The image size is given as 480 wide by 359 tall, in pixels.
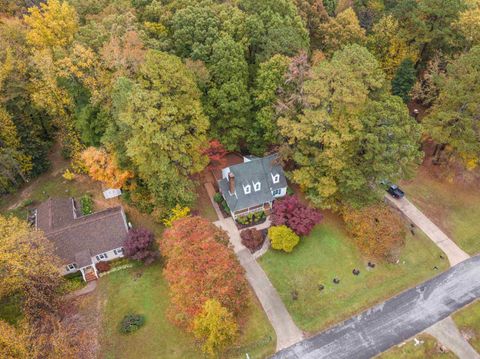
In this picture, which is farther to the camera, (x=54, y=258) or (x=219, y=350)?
(x=54, y=258)

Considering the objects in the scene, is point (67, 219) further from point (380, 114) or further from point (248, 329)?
point (380, 114)

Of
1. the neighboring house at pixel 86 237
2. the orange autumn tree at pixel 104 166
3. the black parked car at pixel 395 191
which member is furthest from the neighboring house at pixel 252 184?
the black parked car at pixel 395 191

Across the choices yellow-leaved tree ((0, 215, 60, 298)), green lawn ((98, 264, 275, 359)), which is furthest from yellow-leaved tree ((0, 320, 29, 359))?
green lawn ((98, 264, 275, 359))

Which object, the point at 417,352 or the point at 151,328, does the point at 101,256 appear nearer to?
the point at 151,328

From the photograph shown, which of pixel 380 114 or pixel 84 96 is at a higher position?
pixel 84 96

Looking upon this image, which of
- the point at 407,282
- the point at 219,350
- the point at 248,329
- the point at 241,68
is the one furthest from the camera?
the point at 241,68

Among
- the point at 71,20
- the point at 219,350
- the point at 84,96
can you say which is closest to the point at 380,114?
the point at 219,350

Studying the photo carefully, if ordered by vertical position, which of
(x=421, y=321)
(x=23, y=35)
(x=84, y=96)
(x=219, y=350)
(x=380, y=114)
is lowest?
(x=421, y=321)
